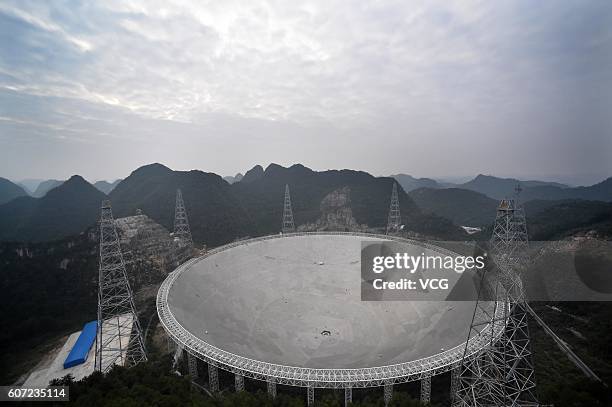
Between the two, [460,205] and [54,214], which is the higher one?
[54,214]

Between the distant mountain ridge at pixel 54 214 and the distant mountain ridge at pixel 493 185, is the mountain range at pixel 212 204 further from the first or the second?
the distant mountain ridge at pixel 493 185

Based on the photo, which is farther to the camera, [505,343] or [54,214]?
[54,214]

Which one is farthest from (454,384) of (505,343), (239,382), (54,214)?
(54,214)

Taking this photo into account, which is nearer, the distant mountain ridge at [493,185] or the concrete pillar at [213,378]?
the concrete pillar at [213,378]

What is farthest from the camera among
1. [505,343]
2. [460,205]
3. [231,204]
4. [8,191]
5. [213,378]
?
[8,191]

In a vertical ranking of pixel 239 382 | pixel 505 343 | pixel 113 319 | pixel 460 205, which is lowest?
pixel 113 319

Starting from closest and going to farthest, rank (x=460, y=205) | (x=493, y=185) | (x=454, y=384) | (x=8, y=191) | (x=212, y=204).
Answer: (x=454, y=384) → (x=212, y=204) → (x=460, y=205) → (x=8, y=191) → (x=493, y=185)

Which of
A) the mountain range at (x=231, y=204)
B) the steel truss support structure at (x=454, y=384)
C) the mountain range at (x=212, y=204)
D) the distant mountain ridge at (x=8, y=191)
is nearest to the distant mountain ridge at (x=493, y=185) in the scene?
the mountain range at (x=231, y=204)

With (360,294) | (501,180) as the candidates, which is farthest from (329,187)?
(501,180)

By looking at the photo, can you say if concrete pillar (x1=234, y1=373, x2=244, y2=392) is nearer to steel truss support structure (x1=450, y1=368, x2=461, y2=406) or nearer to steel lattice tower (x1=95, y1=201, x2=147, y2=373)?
steel lattice tower (x1=95, y1=201, x2=147, y2=373)

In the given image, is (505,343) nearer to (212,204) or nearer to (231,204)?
(212,204)

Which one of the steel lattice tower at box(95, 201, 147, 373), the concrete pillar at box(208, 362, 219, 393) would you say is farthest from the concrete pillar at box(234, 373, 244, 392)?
the steel lattice tower at box(95, 201, 147, 373)
